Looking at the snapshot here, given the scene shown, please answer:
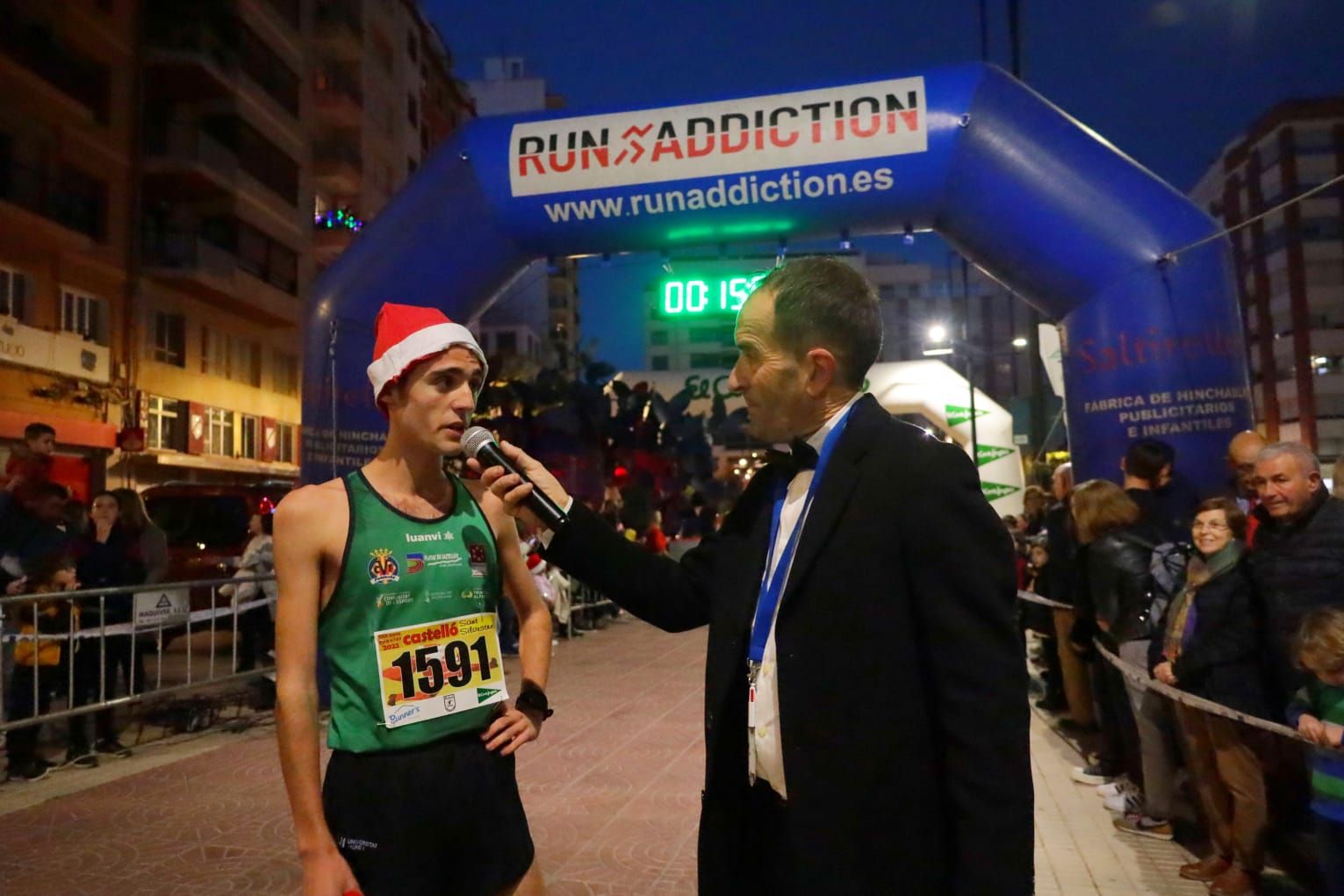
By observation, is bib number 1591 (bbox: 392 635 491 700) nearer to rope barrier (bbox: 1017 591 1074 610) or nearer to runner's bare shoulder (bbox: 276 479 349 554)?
runner's bare shoulder (bbox: 276 479 349 554)

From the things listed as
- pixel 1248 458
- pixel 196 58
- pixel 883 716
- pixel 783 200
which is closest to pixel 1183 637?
pixel 1248 458

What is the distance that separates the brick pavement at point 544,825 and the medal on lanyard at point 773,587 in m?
2.90

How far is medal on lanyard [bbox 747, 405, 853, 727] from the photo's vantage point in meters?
1.98

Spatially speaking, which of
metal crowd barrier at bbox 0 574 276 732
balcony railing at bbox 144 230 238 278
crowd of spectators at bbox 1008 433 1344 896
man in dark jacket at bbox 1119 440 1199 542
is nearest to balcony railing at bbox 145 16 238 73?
balcony railing at bbox 144 230 238 278

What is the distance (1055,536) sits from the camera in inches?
304

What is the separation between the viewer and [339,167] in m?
36.2

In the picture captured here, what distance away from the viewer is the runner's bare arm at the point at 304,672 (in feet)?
7.07

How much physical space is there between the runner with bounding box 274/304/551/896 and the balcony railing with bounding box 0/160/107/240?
2129cm

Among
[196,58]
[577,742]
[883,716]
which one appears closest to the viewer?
[883,716]

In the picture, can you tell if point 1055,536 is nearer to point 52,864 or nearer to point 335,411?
point 335,411

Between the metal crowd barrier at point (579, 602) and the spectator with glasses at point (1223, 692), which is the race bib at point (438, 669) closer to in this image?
the spectator with glasses at point (1223, 692)

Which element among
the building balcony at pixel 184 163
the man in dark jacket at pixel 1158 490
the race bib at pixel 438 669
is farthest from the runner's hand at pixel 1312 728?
the building balcony at pixel 184 163

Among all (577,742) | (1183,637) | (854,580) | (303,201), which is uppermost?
(303,201)

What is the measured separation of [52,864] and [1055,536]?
655cm
